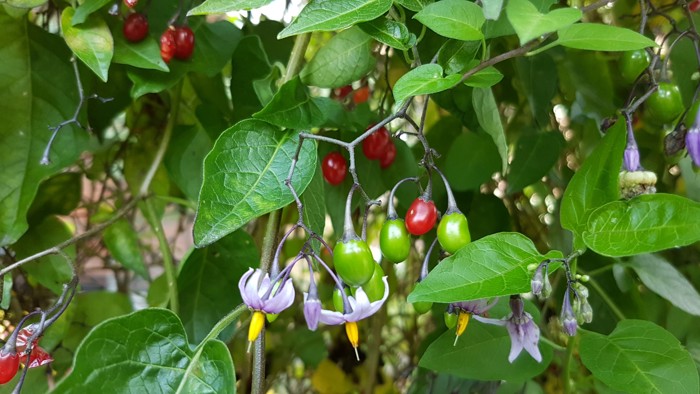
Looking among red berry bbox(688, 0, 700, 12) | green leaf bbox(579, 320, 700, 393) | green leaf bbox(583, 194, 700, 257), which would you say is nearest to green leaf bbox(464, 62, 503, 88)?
green leaf bbox(583, 194, 700, 257)

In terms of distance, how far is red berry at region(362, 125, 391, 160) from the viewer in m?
0.59

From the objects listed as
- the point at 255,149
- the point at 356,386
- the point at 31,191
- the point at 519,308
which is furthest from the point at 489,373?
the point at 356,386

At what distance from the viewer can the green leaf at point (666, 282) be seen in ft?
1.90

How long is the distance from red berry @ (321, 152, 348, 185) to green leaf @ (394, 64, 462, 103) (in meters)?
0.17

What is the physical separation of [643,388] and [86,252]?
2.50 ft

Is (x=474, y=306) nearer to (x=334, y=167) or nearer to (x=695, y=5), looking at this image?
(x=334, y=167)

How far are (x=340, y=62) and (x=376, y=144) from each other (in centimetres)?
11

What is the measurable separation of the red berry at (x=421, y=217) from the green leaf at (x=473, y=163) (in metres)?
0.21

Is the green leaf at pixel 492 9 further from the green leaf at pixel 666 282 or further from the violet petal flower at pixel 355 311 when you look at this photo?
the green leaf at pixel 666 282

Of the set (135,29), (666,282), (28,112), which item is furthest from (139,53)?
(666,282)

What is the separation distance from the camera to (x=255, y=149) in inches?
18.1

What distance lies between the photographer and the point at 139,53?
0.54 metres

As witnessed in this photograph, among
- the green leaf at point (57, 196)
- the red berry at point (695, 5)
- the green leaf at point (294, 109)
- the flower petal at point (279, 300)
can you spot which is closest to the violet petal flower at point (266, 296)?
the flower petal at point (279, 300)

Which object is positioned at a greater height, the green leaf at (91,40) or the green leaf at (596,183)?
the green leaf at (91,40)
